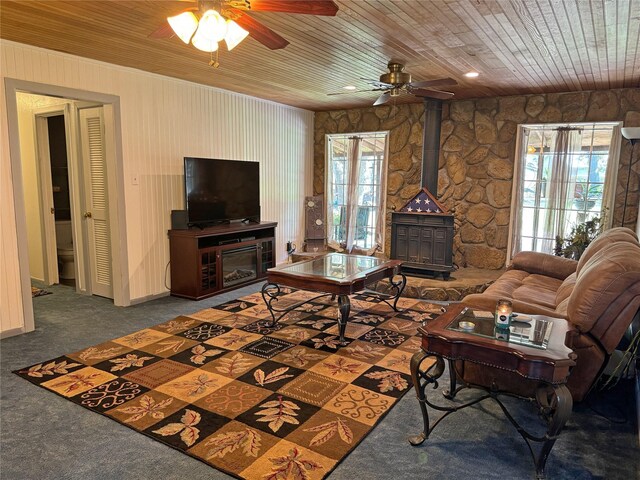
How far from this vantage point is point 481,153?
19.6 feet

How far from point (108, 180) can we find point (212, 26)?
9.55 feet

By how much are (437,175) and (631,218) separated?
7.60ft

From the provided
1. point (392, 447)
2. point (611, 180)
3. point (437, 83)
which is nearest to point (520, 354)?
point (392, 447)

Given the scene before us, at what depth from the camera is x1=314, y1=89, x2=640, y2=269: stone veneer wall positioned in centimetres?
517

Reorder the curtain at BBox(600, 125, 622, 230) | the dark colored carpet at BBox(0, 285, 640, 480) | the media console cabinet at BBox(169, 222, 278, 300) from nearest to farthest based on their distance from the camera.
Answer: the dark colored carpet at BBox(0, 285, 640, 480), the media console cabinet at BBox(169, 222, 278, 300), the curtain at BBox(600, 125, 622, 230)

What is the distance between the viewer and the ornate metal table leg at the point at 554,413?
1.95m

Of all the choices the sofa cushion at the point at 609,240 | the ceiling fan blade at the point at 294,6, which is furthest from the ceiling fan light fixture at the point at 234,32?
the sofa cushion at the point at 609,240

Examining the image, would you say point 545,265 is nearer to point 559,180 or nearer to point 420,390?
point 559,180

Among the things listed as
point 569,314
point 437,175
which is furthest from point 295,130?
point 569,314

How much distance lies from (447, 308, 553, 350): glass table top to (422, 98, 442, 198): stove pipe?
11.4ft

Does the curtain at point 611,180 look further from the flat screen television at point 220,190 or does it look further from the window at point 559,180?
the flat screen television at point 220,190

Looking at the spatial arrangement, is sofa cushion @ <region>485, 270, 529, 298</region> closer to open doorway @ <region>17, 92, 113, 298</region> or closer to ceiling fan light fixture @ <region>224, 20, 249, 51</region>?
ceiling fan light fixture @ <region>224, 20, 249, 51</region>

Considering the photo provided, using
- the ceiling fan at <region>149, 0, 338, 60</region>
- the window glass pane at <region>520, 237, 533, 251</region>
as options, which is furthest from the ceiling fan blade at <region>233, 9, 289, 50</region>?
the window glass pane at <region>520, 237, 533, 251</region>

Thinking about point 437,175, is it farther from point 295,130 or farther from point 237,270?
point 237,270
